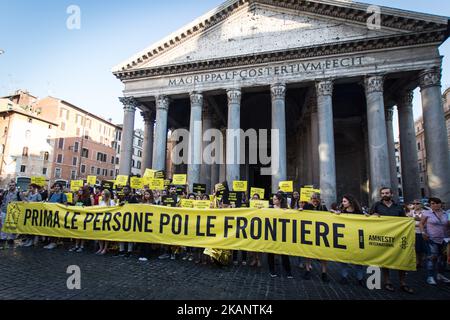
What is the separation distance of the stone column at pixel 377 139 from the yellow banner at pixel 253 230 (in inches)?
374

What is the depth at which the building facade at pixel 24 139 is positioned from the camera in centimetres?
3325

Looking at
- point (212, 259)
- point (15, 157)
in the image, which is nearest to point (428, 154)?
point (212, 259)

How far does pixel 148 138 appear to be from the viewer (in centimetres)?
2128

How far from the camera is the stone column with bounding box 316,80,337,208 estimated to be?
46.9 feet

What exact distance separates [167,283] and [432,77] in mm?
16333

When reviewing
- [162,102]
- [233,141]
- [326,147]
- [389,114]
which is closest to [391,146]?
[389,114]

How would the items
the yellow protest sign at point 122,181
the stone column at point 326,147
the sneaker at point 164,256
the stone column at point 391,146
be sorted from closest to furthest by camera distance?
the sneaker at point 164,256, the yellow protest sign at point 122,181, the stone column at point 326,147, the stone column at point 391,146

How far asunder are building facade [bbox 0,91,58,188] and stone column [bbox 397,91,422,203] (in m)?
41.6

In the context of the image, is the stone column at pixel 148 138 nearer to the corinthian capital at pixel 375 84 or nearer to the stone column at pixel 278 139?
the stone column at pixel 278 139

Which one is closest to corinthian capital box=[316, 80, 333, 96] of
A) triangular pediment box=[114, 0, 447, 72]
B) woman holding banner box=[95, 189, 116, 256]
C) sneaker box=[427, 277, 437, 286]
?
triangular pediment box=[114, 0, 447, 72]

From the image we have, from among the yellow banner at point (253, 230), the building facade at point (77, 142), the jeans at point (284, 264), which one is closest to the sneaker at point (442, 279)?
the yellow banner at point (253, 230)

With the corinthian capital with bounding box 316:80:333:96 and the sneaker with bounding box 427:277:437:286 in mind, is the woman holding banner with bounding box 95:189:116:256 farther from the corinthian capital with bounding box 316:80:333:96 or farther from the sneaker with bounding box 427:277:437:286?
the corinthian capital with bounding box 316:80:333:96
